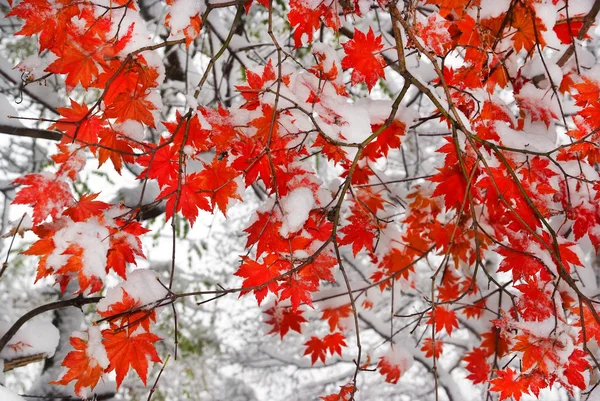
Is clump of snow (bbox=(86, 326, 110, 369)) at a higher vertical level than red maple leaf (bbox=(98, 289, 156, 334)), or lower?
lower

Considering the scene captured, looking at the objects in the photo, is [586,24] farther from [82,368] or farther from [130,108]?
[82,368]

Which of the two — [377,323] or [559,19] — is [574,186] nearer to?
[559,19]

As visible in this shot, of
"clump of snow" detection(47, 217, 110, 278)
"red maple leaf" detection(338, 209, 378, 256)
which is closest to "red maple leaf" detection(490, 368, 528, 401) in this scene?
"red maple leaf" detection(338, 209, 378, 256)

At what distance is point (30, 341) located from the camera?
1845 mm

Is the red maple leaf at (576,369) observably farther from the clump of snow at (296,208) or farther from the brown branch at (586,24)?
the brown branch at (586,24)

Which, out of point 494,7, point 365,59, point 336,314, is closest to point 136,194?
point 336,314

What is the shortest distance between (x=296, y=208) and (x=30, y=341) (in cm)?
126

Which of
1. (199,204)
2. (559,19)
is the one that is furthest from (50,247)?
(559,19)

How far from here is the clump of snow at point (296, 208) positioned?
4.01 ft

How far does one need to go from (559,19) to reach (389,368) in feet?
5.91

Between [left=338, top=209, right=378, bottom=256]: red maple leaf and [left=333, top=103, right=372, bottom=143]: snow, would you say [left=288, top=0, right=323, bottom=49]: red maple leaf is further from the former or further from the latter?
[left=338, top=209, right=378, bottom=256]: red maple leaf

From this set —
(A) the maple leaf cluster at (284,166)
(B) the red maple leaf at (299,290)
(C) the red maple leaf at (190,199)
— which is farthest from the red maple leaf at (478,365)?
(C) the red maple leaf at (190,199)

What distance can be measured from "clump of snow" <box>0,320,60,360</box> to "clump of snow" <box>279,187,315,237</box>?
120 centimetres

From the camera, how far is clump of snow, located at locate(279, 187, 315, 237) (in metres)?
1.22
